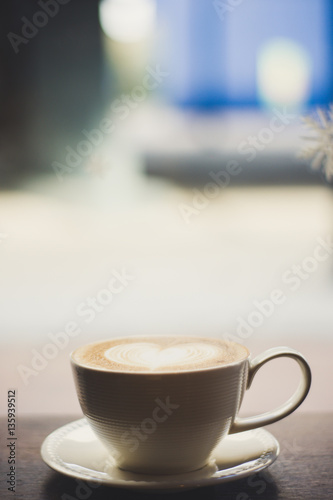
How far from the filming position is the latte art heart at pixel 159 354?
50 centimetres

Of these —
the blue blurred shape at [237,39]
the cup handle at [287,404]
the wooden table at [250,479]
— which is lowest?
the wooden table at [250,479]

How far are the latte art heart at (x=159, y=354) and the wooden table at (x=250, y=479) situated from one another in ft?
0.34

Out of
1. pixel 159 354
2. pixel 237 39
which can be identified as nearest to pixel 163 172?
pixel 237 39

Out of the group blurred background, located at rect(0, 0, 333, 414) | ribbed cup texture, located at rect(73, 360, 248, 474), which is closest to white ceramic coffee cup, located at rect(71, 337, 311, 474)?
ribbed cup texture, located at rect(73, 360, 248, 474)

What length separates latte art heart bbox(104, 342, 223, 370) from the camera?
499mm

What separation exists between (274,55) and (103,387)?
2.68m

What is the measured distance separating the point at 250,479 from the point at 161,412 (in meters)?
0.10

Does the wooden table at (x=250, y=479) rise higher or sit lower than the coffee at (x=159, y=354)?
lower

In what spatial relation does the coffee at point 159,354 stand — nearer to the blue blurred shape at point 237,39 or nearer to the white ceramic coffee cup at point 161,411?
the white ceramic coffee cup at point 161,411

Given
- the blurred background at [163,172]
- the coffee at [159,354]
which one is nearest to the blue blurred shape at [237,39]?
the blurred background at [163,172]

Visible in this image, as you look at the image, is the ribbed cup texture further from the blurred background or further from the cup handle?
the blurred background

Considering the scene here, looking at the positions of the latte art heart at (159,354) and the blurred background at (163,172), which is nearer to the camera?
the latte art heart at (159,354)

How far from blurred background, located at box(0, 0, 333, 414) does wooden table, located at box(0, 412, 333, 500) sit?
6.63 feet

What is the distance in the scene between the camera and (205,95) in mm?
3283
